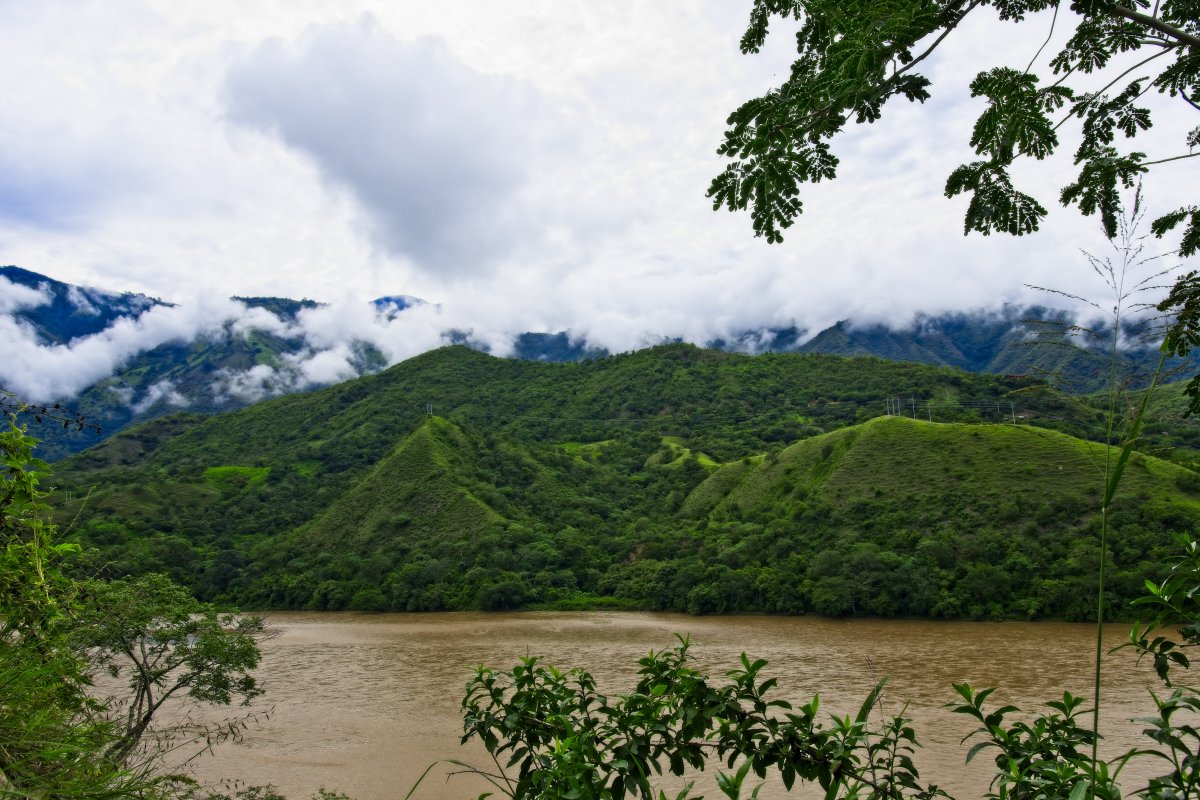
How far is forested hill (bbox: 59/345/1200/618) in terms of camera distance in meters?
35.9

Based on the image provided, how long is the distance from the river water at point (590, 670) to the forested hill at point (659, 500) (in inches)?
142

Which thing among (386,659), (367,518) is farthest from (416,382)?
(386,659)

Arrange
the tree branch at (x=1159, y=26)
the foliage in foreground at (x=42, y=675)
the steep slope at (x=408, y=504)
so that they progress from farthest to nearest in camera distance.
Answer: the steep slope at (x=408, y=504), the tree branch at (x=1159, y=26), the foliage in foreground at (x=42, y=675)

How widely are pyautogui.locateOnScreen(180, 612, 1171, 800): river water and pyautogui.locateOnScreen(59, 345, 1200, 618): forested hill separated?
3.60m

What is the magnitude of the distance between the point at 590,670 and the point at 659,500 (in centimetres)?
3669

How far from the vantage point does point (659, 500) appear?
63.6m

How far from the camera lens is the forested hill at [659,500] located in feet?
118

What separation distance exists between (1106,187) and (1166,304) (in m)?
0.69

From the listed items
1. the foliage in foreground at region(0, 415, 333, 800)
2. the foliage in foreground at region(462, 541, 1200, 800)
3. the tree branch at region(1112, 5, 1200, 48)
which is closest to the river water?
the foliage in foreground at region(462, 541, 1200, 800)

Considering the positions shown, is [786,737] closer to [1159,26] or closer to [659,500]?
[1159,26]

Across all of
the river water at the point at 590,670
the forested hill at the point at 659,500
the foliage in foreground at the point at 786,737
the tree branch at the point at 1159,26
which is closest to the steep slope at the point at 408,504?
the forested hill at the point at 659,500

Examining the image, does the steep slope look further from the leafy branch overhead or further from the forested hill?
the leafy branch overhead

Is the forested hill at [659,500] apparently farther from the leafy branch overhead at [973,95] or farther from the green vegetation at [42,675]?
the green vegetation at [42,675]

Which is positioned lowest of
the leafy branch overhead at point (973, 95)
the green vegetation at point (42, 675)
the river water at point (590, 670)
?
the river water at point (590, 670)
